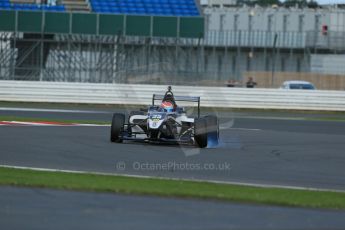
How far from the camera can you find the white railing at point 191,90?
32.8m

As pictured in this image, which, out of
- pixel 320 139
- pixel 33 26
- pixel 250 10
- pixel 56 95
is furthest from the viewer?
pixel 250 10

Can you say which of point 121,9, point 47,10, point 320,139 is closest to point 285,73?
point 121,9

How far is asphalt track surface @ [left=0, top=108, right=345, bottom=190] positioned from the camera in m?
12.8

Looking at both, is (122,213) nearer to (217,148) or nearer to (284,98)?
(217,148)

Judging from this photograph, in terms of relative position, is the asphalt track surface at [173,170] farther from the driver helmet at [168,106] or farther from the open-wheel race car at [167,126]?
the driver helmet at [168,106]

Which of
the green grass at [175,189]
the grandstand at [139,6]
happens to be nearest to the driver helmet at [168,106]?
the green grass at [175,189]

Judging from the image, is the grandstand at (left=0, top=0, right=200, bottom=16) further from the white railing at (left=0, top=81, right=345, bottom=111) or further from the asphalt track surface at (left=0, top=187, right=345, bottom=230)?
the asphalt track surface at (left=0, top=187, right=345, bottom=230)

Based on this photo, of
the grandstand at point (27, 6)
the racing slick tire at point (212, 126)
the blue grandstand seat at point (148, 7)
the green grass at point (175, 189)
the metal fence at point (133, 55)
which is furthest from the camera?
the blue grandstand seat at point (148, 7)

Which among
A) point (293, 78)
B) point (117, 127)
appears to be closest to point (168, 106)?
point (117, 127)

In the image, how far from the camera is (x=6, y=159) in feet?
44.9

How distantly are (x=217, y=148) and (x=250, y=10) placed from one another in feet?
123

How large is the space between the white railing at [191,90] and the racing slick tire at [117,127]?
49.0 ft

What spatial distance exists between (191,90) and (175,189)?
2148 cm

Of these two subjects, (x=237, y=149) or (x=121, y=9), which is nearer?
(x=237, y=149)
